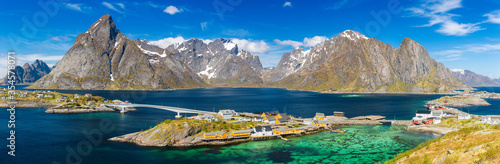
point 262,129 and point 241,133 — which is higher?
point 262,129

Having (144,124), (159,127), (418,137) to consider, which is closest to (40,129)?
(144,124)

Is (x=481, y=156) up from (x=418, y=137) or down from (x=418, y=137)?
up

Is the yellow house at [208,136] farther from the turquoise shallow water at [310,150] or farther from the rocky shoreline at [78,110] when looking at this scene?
the rocky shoreline at [78,110]

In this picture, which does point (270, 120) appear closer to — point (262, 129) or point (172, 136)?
point (262, 129)

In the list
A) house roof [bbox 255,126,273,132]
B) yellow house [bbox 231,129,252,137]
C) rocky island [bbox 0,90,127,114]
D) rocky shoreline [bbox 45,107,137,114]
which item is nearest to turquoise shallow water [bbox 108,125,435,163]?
yellow house [bbox 231,129,252,137]

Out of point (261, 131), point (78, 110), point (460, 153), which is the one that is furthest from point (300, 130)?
point (78, 110)

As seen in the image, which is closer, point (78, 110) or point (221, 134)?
point (221, 134)

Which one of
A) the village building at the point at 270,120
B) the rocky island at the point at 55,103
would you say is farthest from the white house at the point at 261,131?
the rocky island at the point at 55,103

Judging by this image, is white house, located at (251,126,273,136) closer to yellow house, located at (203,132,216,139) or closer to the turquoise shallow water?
the turquoise shallow water

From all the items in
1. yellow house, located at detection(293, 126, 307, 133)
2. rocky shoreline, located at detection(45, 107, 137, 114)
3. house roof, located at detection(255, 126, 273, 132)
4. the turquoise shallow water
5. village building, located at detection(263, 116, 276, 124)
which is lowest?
the turquoise shallow water

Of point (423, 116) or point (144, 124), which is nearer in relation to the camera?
point (144, 124)

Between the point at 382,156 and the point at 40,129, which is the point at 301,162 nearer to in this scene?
the point at 382,156
